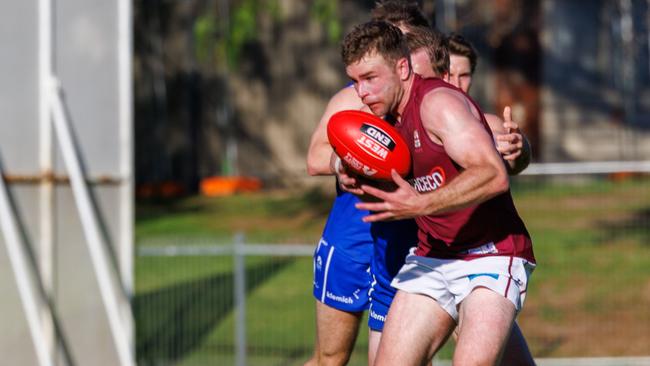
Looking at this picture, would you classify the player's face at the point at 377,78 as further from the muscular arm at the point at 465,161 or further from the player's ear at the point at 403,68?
the muscular arm at the point at 465,161

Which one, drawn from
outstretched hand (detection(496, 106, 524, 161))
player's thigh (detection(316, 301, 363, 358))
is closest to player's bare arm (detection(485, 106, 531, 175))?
outstretched hand (detection(496, 106, 524, 161))

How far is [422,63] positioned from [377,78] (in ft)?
1.61

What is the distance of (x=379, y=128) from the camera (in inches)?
225

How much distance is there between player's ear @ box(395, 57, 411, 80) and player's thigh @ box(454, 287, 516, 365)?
3.46 ft

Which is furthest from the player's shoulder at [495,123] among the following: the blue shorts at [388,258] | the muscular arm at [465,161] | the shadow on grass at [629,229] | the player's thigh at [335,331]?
the shadow on grass at [629,229]

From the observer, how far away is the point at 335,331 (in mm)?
6820

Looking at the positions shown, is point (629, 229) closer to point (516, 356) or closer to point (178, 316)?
point (178, 316)

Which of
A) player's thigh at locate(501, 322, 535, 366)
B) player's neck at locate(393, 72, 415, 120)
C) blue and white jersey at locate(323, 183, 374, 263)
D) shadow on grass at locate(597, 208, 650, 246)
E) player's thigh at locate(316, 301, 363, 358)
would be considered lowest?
shadow on grass at locate(597, 208, 650, 246)

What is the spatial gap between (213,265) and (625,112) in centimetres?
973

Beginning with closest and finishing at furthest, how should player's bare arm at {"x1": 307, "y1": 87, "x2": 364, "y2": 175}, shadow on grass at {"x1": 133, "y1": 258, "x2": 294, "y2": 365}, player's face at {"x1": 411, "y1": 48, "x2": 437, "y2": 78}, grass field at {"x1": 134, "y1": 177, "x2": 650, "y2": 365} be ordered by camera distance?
player's face at {"x1": 411, "y1": 48, "x2": 437, "y2": 78} < player's bare arm at {"x1": 307, "y1": 87, "x2": 364, "y2": 175} < shadow on grass at {"x1": 133, "y1": 258, "x2": 294, "y2": 365} < grass field at {"x1": 134, "y1": 177, "x2": 650, "y2": 365}

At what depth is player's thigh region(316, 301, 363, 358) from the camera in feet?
22.3

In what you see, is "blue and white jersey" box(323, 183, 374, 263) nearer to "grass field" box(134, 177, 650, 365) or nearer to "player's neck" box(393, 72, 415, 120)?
"player's neck" box(393, 72, 415, 120)

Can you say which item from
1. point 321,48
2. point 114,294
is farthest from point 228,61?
point 114,294

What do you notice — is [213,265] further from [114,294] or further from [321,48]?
[321,48]
